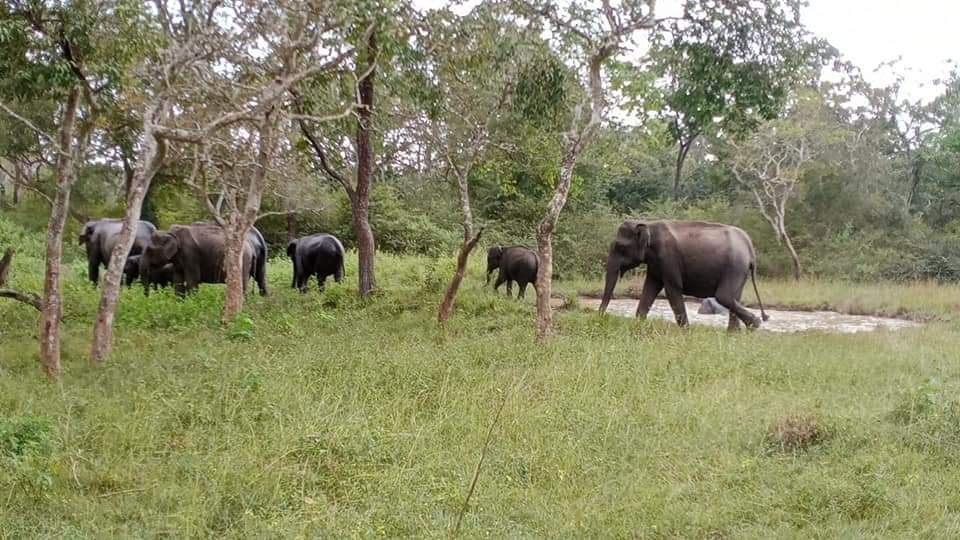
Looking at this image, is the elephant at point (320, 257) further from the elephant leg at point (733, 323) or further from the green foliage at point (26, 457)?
the green foliage at point (26, 457)

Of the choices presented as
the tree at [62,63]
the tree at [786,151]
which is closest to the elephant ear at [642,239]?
the tree at [62,63]

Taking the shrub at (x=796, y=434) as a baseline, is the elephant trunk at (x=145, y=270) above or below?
above

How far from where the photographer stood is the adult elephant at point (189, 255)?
552 inches

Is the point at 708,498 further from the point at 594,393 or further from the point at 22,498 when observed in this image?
the point at 22,498

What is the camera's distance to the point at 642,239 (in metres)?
12.6

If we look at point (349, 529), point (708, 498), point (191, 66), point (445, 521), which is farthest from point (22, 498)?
point (191, 66)

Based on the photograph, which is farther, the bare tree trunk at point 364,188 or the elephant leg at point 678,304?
the bare tree trunk at point 364,188

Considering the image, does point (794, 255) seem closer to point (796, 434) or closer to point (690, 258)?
point (690, 258)

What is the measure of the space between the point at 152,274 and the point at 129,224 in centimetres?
740

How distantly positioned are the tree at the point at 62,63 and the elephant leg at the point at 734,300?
8.89m

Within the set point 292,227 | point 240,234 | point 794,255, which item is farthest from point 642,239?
point 292,227

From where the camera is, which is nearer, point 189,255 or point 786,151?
point 189,255

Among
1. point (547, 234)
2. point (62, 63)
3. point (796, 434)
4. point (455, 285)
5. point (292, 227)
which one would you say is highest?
point (62, 63)

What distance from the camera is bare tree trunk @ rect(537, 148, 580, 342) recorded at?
948cm
